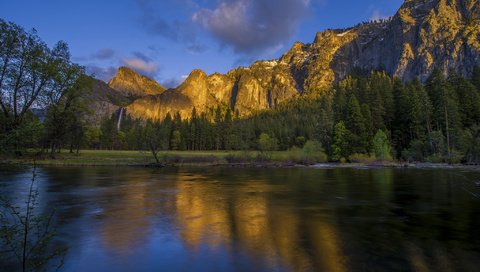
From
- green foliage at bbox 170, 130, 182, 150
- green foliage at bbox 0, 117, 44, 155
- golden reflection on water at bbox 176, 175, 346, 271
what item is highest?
green foliage at bbox 170, 130, 182, 150

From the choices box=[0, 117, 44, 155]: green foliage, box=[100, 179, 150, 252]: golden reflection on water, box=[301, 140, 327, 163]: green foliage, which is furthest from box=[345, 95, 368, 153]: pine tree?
box=[0, 117, 44, 155]: green foliage

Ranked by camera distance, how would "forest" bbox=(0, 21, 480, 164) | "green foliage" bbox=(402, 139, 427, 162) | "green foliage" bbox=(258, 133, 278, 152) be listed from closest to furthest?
"forest" bbox=(0, 21, 480, 164) → "green foliage" bbox=(402, 139, 427, 162) → "green foliage" bbox=(258, 133, 278, 152)

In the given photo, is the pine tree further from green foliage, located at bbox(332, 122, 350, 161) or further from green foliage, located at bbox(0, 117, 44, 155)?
green foliage, located at bbox(0, 117, 44, 155)

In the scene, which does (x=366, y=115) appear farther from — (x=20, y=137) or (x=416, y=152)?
(x=20, y=137)

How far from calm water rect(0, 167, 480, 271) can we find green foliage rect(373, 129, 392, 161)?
150 ft

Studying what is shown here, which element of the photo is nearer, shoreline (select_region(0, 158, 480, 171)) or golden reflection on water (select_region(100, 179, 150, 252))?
golden reflection on water (select_region(100, 179, 150, 252))

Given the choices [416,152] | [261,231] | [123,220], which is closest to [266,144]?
[416,152]

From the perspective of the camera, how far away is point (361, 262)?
988cm

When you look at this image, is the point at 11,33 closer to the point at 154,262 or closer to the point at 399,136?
the point at 154,262

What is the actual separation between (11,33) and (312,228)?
70.8 ft

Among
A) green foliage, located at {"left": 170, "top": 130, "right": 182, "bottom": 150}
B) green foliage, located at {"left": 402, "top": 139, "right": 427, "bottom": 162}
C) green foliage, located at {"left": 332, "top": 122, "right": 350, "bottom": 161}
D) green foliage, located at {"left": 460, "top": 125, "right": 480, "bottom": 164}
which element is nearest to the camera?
green foliage, located at {"left": 460, "top": 125, "right": 480, "bottom": 164}

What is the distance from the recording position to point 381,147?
2672 inches

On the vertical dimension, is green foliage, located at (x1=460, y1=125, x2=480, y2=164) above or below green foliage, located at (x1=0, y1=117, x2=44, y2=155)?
above

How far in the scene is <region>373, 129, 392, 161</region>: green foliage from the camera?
67562 mm
